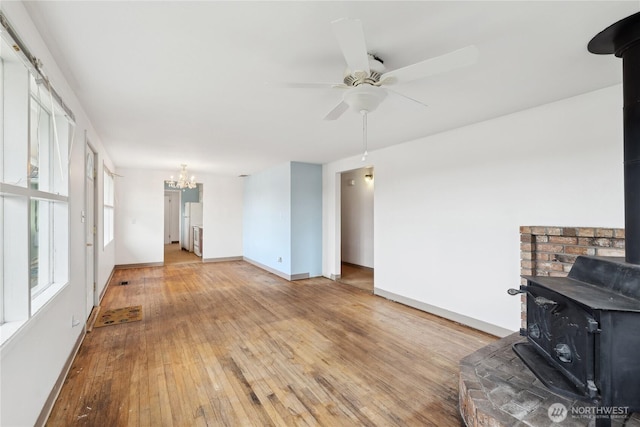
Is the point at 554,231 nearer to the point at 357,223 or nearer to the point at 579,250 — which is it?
the point at 579,250

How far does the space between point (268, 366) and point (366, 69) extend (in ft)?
7.87

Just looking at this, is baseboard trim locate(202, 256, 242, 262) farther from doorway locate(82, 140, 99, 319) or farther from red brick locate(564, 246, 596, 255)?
red brick locate(564, 246, 596, 255)

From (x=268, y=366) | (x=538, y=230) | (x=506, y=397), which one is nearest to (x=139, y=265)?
(x=268, y=366)

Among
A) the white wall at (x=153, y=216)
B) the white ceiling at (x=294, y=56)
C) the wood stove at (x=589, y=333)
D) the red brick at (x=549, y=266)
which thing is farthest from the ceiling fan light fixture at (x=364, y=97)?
the white wall at (x=153, y=216)

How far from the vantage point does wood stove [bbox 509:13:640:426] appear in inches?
51.2

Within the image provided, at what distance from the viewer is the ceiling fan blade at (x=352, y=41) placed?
1.18m

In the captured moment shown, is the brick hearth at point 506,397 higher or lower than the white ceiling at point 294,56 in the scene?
lower

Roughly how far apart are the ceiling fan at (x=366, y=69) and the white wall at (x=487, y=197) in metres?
1.84

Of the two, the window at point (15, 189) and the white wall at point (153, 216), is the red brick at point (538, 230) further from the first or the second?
the white wall at point (153, 216)

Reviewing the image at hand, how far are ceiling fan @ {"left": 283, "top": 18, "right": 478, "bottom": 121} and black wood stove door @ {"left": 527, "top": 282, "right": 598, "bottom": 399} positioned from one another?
1.41 m

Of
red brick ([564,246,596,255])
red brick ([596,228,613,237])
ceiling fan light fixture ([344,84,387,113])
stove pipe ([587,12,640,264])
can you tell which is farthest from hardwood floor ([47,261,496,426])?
ceiling fan light fixture ([344,84,387,113])

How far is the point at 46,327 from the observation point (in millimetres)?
1832

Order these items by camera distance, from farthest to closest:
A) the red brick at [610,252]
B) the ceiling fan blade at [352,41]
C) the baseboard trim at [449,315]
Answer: the baseboard trim at [449,315] < the red brick at [610,252] < the ceiling fan blade at [352,41]

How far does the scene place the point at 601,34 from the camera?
161 centimetres
